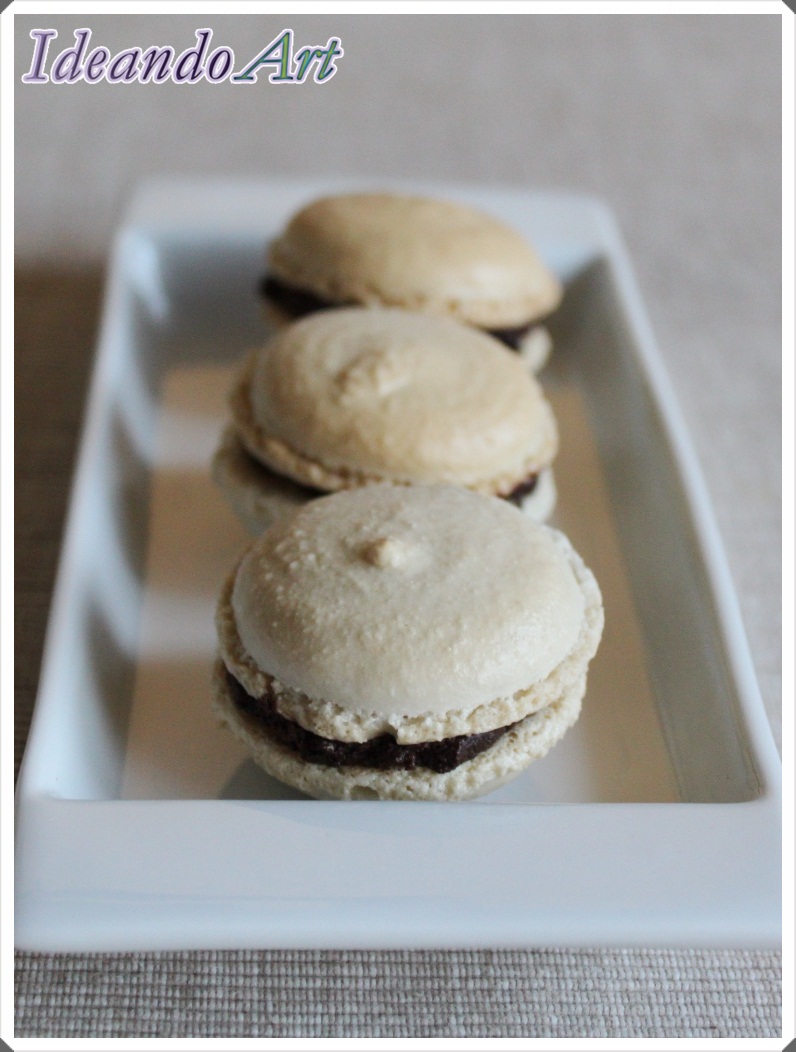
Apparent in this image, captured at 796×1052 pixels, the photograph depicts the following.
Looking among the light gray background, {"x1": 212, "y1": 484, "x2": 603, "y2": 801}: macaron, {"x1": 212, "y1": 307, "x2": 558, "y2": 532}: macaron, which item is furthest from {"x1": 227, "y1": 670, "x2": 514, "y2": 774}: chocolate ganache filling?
the light gray background

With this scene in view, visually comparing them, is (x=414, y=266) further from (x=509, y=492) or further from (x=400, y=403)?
(x=509, y=492)

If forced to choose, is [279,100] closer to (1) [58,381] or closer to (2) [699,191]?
(2) [699,191]

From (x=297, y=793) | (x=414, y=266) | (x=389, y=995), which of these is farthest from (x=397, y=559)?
(x=414, y=266)

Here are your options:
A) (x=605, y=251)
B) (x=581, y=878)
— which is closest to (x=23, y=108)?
(x=605, y=251)

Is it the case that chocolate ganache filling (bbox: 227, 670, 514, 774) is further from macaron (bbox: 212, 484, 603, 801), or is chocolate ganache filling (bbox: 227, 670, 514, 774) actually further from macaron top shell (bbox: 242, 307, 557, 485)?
macaron top shell (bbox: 242, 307, 557, 485)

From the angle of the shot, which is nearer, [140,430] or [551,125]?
[140,430]

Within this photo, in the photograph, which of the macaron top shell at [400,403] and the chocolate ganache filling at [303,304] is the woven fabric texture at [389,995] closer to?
the macaron top shell at [400,403]
